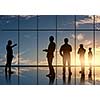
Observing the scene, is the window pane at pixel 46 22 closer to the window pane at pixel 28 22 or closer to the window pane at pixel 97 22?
the window pane at pixel 28 22

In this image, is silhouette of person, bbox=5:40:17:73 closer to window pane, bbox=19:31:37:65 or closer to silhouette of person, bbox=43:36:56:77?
window pane, bbox=19:31:37:65

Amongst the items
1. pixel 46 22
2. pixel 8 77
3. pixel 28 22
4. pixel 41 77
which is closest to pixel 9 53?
pixel 8 77

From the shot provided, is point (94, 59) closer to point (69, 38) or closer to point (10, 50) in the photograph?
point (69, 38)

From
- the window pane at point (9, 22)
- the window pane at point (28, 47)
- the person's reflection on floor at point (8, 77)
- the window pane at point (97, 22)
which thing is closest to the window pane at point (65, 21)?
the window pane at point (97, 22)

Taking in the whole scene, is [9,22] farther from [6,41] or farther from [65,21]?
[65,21]

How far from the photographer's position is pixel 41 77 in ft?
115

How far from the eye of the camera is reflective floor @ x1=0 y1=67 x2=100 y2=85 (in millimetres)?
34656
